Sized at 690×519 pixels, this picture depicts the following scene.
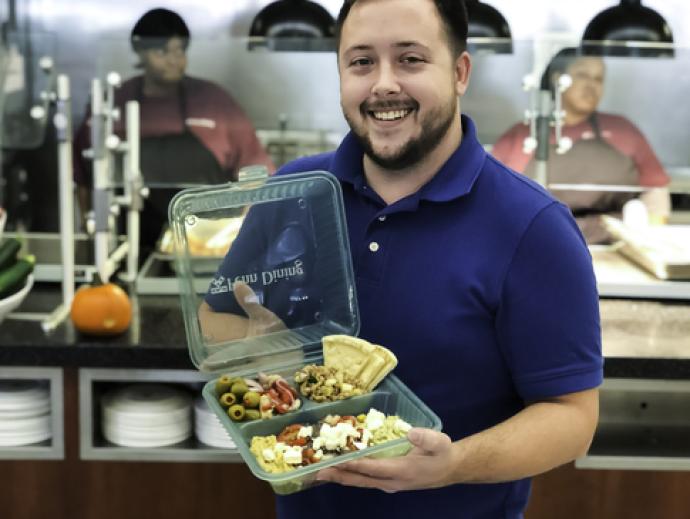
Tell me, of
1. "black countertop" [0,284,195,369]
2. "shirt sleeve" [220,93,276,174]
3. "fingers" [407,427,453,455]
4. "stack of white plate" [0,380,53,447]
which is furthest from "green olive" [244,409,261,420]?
"shirt sleeve" [220,93,276,174]

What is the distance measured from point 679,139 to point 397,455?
1.85 m

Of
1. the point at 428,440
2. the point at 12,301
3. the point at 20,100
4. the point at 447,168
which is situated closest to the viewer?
the point at 428,440

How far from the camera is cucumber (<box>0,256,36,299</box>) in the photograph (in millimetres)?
2385

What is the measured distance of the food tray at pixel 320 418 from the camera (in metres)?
1.25

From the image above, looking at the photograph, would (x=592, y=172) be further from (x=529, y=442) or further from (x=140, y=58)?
(x=529, y=442)

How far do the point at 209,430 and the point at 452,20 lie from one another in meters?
1.26

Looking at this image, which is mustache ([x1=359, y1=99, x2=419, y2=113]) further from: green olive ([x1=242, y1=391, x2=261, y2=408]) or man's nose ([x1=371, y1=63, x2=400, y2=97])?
green olive ([x1=242, y1=391, x2=261, y2=408])

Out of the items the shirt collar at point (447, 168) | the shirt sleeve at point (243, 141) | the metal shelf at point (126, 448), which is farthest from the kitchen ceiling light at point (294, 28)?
the shirt collar at point (447, 168)

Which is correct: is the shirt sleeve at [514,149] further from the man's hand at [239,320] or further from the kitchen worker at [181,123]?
the man's hand at [239,320]

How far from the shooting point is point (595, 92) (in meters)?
2.80

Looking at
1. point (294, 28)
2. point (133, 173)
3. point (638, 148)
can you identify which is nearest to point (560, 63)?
point (638, 148)

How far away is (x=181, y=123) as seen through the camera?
291cm

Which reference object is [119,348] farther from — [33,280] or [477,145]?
[477,145]

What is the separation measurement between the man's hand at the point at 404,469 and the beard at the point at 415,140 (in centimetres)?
41
